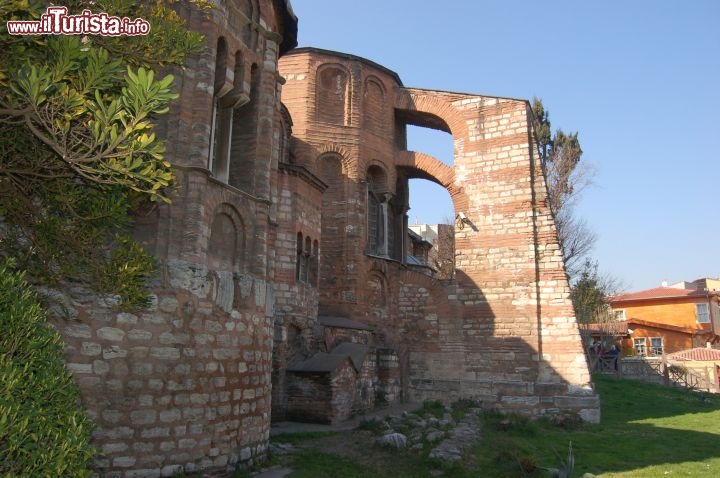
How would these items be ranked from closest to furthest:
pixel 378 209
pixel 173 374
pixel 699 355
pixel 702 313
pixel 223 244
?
1. pixel 173 374
2. pixel 223 244
3. pixel 378 209
4. pixel 699 355
5. pixel 702 313

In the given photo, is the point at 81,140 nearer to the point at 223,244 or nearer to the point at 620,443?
the point at 223,244

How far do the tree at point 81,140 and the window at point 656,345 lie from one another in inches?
1614

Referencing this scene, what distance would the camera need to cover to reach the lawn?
862cm

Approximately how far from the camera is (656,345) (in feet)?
129

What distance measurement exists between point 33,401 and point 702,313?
48609 mm

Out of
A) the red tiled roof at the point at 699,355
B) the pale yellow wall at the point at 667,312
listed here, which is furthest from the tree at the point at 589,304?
the pale yellow wall at the point at 667,312

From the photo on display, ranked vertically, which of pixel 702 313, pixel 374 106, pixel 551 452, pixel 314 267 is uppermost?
Result: pixel 374 106

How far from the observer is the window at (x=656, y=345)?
3904 cm

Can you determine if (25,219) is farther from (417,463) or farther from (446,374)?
(446,374)

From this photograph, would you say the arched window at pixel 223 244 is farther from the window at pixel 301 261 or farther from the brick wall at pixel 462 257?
the brick wall at pixel 462 257

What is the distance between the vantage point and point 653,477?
27.9 ft

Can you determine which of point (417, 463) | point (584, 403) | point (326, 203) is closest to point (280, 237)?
point (326, 203)

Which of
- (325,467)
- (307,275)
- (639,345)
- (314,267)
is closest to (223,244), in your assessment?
(325,467)

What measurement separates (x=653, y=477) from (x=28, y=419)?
28.2 feet
